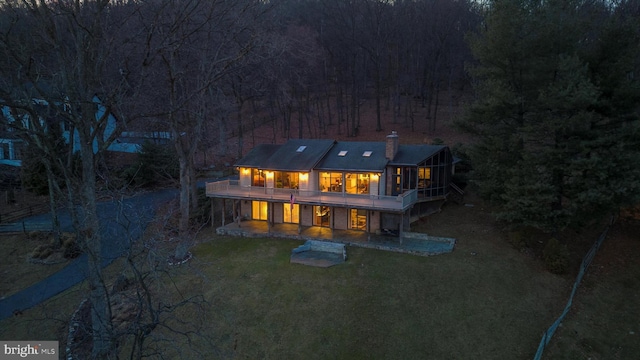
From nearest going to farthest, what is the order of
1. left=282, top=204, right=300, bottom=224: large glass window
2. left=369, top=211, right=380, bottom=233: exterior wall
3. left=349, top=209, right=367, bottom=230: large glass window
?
left=369, top=211, right=380, bottom=233: exterior wall → left=349, top=209, right=367, bottom=230: large glass window → left=282, top=204, right=300, bottom=224: large glass window

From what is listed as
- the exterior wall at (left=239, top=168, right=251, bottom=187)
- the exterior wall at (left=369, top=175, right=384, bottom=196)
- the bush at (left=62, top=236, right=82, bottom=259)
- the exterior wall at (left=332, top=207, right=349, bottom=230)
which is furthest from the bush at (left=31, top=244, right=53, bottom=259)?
the exterior wall at (left=369, top=175, right=384, bottom=196)

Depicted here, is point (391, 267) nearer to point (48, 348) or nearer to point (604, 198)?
point (604, 198)

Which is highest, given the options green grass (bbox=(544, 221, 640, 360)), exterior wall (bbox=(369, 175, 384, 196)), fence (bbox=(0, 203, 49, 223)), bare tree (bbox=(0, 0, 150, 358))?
bare tree (bbox=(0, 0, 150, 358))

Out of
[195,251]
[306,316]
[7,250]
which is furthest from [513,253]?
[7,250]

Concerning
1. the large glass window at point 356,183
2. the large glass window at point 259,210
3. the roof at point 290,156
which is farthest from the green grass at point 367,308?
the roof at point 290,156

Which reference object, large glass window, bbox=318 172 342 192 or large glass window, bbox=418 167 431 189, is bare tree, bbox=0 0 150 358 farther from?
large glass window, bbox=418 167 431 189

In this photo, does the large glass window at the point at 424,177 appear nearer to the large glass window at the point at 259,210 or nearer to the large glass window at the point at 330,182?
the large glass window at the point at 330,182

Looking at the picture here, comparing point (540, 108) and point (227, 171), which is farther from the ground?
point (540, 108)
